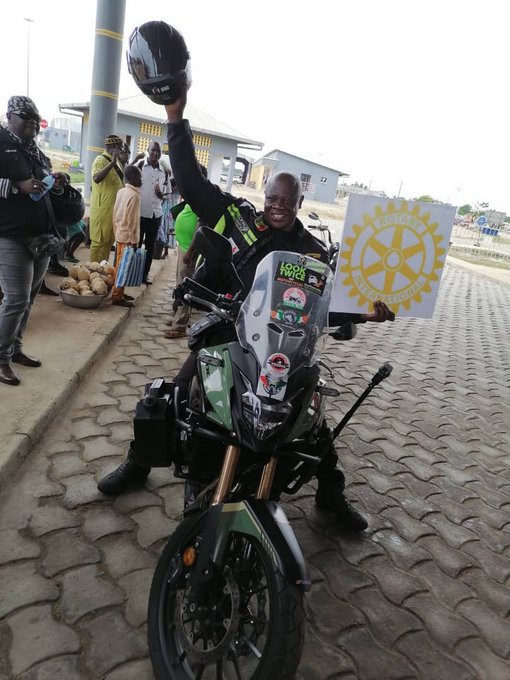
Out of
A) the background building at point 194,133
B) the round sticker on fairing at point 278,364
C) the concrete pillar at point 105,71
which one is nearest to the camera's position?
the round sticker on fairing at point 278,364

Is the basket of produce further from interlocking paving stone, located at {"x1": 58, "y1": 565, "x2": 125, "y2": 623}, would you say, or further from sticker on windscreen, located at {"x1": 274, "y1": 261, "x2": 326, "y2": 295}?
sticker on windscreen, located at {"x1": 274, "y1": 261, "x2": 326, "y2": 295}

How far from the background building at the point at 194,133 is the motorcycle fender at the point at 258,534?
56.2 feet

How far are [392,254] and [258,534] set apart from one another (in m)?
1.37

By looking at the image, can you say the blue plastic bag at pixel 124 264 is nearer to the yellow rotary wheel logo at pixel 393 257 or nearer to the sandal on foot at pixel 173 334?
the sandal on foot at pixel 173 334

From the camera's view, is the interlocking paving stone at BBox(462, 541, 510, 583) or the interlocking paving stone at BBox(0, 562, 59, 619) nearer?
the interlocking paving stone at BBox(0, 562, 59, 619)

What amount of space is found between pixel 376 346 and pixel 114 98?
5983 mm

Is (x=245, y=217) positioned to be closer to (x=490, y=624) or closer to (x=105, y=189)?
(x=490, y=624)

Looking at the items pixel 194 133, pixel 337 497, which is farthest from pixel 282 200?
pixel 194 133

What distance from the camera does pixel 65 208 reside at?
3.63 metres

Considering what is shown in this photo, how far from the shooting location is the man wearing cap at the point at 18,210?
3270 millimetres

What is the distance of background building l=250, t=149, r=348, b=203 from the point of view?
122ft

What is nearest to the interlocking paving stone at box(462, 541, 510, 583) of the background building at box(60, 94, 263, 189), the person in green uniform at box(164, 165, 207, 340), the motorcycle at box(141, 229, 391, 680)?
the motorcycle at box(141, 229, 391, 680)

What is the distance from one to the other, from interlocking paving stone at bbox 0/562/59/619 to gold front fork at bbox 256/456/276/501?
107cm

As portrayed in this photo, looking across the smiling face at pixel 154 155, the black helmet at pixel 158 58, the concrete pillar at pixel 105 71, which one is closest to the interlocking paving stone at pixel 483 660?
the black helmet at pixel 158 58
